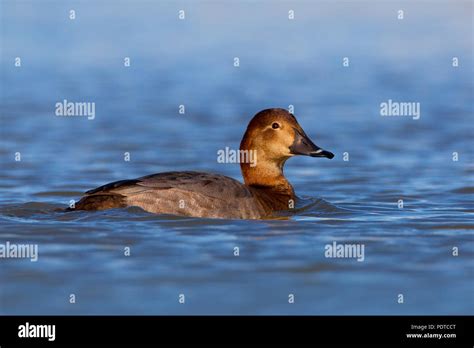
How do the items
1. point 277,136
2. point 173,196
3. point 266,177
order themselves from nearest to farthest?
point 173,196, point 277,136, point 266,177

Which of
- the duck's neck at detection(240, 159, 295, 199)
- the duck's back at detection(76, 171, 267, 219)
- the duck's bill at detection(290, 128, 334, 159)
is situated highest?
the duck's bill at detection(290, 128, 334, 159)

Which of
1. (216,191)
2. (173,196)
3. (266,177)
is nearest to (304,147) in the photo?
(266,177)

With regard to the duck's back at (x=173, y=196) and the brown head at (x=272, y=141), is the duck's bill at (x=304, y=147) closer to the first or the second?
the brown head at (x=272, y=141)

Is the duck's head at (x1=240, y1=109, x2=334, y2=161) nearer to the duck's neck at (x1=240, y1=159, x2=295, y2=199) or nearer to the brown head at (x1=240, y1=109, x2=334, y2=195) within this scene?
the brown head at (x1=240, y1=109, x2=334, y2=195)

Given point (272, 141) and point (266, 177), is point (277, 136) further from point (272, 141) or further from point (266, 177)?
point (266, 177)

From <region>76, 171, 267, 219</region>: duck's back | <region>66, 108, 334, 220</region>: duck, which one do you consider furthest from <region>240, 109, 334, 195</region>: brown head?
<region>76, 171, 267, 219</region>: duck's back

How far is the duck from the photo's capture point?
11.9 meters

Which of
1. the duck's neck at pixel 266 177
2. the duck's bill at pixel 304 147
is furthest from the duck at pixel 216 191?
the duck's neck at pixel 266 177

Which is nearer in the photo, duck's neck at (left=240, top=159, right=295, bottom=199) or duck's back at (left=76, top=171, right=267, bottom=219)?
duck's back at (left=76, top=171, right=267, bottom=219)

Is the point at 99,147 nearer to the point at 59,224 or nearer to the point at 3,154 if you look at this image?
the point at 3,154

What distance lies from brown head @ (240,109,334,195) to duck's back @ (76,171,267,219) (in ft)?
3.54

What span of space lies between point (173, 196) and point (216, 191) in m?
0.45

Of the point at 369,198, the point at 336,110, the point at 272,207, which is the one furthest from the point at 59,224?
the point at 336,110

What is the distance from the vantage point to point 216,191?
12.0 m
